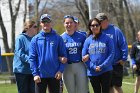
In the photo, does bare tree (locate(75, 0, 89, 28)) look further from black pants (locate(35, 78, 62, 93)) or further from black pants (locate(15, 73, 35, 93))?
black pants (locate(35, 78, 62, 93))

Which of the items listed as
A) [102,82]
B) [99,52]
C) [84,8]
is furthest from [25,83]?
[84,8]

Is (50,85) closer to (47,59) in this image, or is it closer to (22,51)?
(47,59)

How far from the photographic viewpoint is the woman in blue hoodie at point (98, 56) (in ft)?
30.1

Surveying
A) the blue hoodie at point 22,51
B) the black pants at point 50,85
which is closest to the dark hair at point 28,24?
the blue hoodie at point 22,51

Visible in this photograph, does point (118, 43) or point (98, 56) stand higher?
point (118, 43)

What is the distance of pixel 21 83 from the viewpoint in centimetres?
1027

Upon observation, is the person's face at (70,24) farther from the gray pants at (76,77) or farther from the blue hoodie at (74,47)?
the gray pants at (76,77)

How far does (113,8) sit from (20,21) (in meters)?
27.8

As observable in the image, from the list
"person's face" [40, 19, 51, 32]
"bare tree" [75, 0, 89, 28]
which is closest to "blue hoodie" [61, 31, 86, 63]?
"person's face" [40, 19, 51, 32]

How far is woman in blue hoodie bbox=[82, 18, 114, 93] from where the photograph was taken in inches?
361

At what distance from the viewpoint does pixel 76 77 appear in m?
9.59

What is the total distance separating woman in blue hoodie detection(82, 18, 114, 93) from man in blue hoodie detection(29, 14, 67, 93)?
0.69m

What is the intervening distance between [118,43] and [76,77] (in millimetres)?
1312

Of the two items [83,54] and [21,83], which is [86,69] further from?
[21,83]
